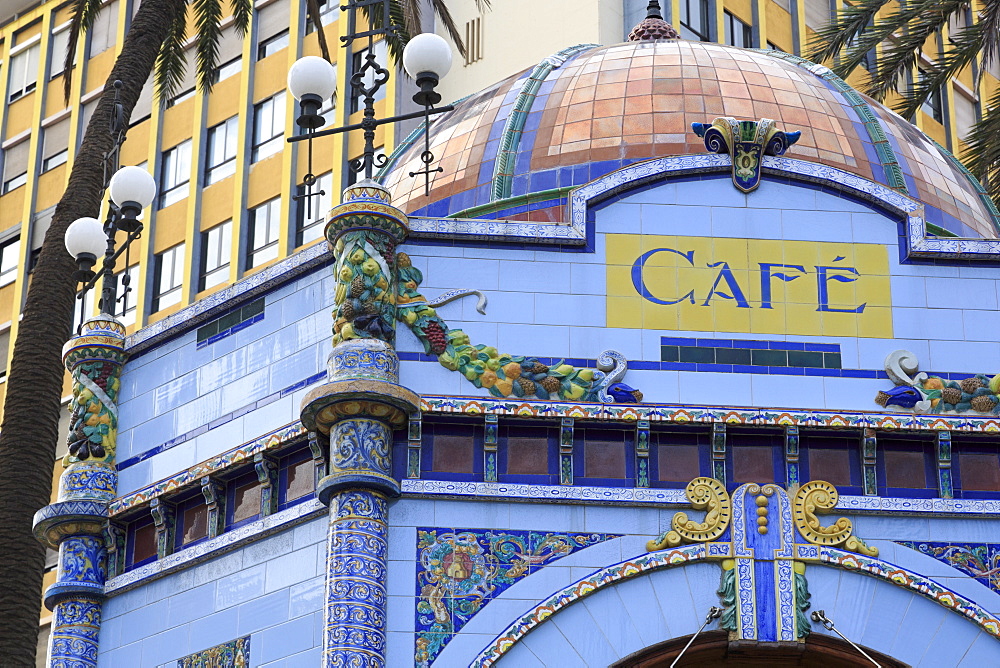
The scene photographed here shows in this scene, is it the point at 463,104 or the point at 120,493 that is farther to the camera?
the point at 463,104

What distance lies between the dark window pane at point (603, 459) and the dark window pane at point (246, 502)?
152 inches

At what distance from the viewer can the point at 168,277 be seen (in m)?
54.7

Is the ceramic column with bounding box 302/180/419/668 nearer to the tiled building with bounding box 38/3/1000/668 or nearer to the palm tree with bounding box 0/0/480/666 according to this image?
the tiled building with bounding box 38/3/1000/668

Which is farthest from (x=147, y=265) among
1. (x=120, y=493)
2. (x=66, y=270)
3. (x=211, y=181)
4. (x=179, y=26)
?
(x=120, y=493)

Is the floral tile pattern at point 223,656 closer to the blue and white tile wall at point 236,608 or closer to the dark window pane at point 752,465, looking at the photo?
the blue and white tile wall at point 236,608

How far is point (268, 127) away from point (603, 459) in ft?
106

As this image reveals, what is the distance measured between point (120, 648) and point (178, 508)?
182 centimetres

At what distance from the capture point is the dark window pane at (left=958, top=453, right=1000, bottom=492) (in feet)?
74.6

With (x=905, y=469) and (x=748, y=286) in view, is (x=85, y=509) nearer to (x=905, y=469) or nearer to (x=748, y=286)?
(x=748, y=286)

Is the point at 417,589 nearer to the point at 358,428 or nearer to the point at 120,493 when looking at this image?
the point at 358,428

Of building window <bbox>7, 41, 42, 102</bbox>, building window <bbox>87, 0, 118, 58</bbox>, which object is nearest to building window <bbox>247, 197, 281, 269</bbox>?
building window <bbox>87, 0, 118, 58</bbox>

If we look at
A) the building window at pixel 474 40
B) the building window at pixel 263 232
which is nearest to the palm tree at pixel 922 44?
the building window at pixel 474 40

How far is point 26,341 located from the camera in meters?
29.9

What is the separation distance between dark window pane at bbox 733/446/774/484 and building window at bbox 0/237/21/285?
42160 millimetres
